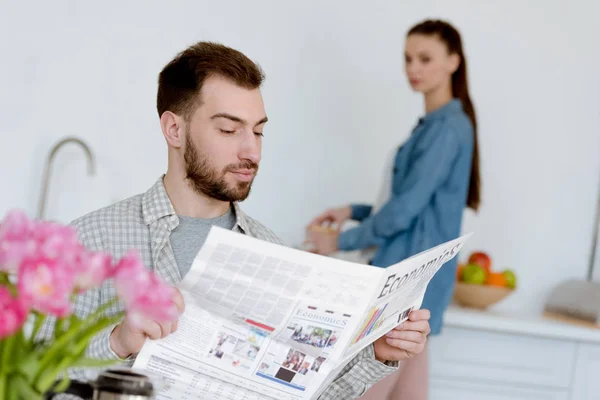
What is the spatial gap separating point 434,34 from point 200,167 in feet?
4.40

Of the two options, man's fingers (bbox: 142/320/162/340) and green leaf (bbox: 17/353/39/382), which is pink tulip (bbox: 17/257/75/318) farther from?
man's fingers (bbox: 142/320/162/340)

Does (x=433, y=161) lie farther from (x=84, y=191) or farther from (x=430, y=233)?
(x=84, y=191)

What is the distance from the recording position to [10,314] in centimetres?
59

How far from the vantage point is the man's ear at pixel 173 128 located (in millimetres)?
1597

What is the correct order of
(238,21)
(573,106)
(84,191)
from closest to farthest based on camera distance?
(84,191), (238,21), (573,106)

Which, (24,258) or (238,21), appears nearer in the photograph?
(24,258)

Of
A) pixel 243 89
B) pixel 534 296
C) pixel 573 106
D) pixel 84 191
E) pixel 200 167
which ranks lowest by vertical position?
pixel 534 296

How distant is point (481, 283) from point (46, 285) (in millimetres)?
2548

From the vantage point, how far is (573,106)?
11.1 feet

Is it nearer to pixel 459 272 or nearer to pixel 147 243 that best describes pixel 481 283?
pixel 459 272

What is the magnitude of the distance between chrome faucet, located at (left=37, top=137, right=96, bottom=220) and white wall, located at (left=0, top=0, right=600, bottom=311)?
0.04 metres

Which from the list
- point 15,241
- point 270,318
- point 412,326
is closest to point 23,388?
point 15,241

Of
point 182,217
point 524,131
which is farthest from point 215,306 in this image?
point 524,131

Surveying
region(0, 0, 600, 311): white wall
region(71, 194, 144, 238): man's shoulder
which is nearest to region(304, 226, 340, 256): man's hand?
region(0, 0, 600, 311): white wall
